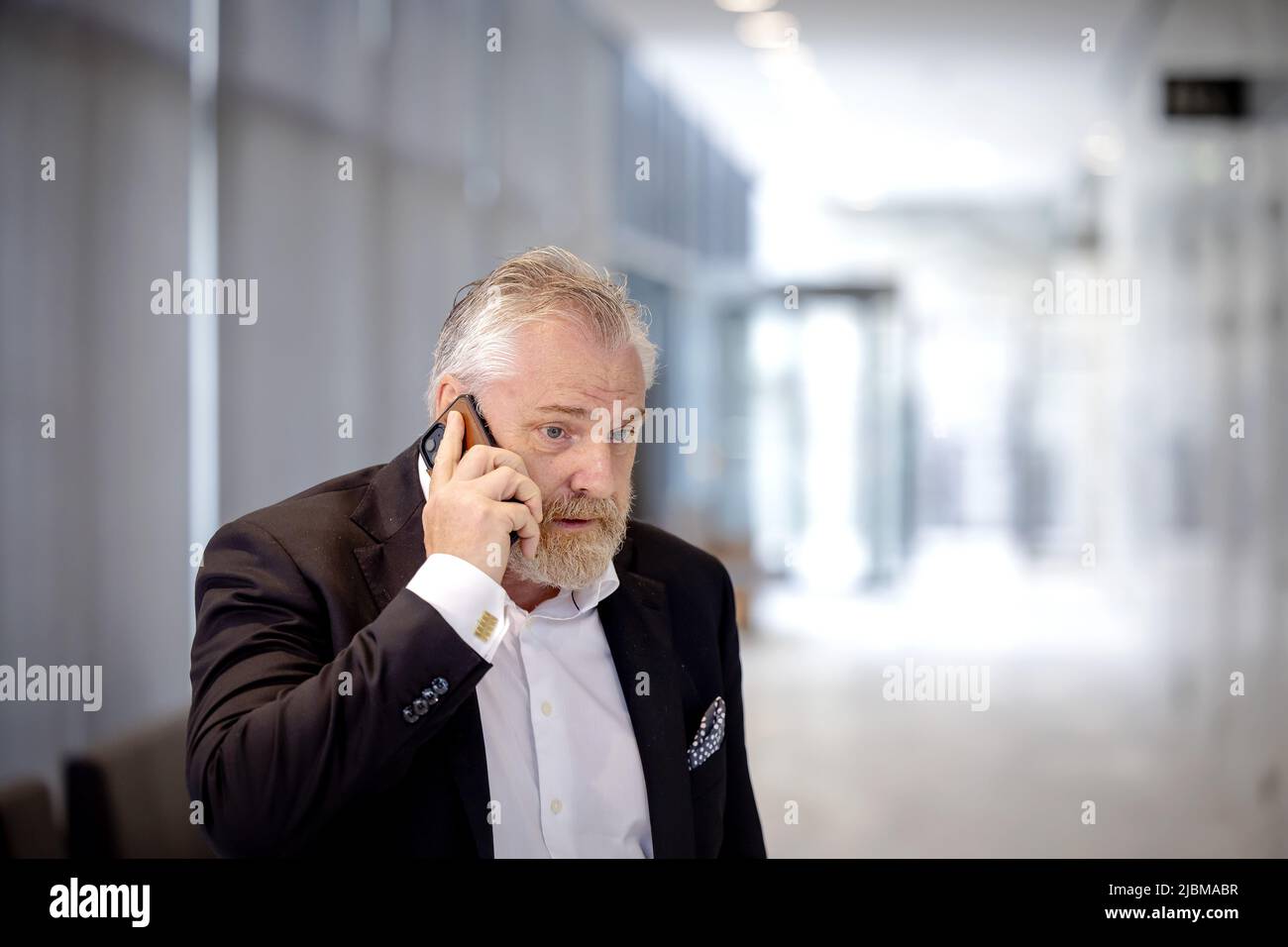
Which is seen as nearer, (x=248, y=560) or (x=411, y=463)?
(x=248, y=560)

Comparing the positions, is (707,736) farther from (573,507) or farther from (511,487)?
(511,487)

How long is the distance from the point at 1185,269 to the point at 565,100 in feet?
11.4

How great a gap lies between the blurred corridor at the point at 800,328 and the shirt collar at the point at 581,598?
982 mm

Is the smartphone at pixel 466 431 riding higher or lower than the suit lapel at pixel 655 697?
higher

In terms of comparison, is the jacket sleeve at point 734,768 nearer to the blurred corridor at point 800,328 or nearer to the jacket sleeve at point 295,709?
the jacket sleeve at point 295,709

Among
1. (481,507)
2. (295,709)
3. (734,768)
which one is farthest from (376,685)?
(734,768)

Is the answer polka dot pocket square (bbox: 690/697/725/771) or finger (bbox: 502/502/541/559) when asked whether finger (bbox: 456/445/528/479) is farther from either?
polka dot pocket square (bbox: 690/697/725/771)

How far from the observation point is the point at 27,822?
189cm

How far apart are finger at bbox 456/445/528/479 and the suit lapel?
0.29 metres

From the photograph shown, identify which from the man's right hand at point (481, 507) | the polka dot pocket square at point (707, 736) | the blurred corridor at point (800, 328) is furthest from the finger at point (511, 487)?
the blurred corridor at point (800, 328)

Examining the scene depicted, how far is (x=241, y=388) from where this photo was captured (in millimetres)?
3168

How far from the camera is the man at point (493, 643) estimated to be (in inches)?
43.8
